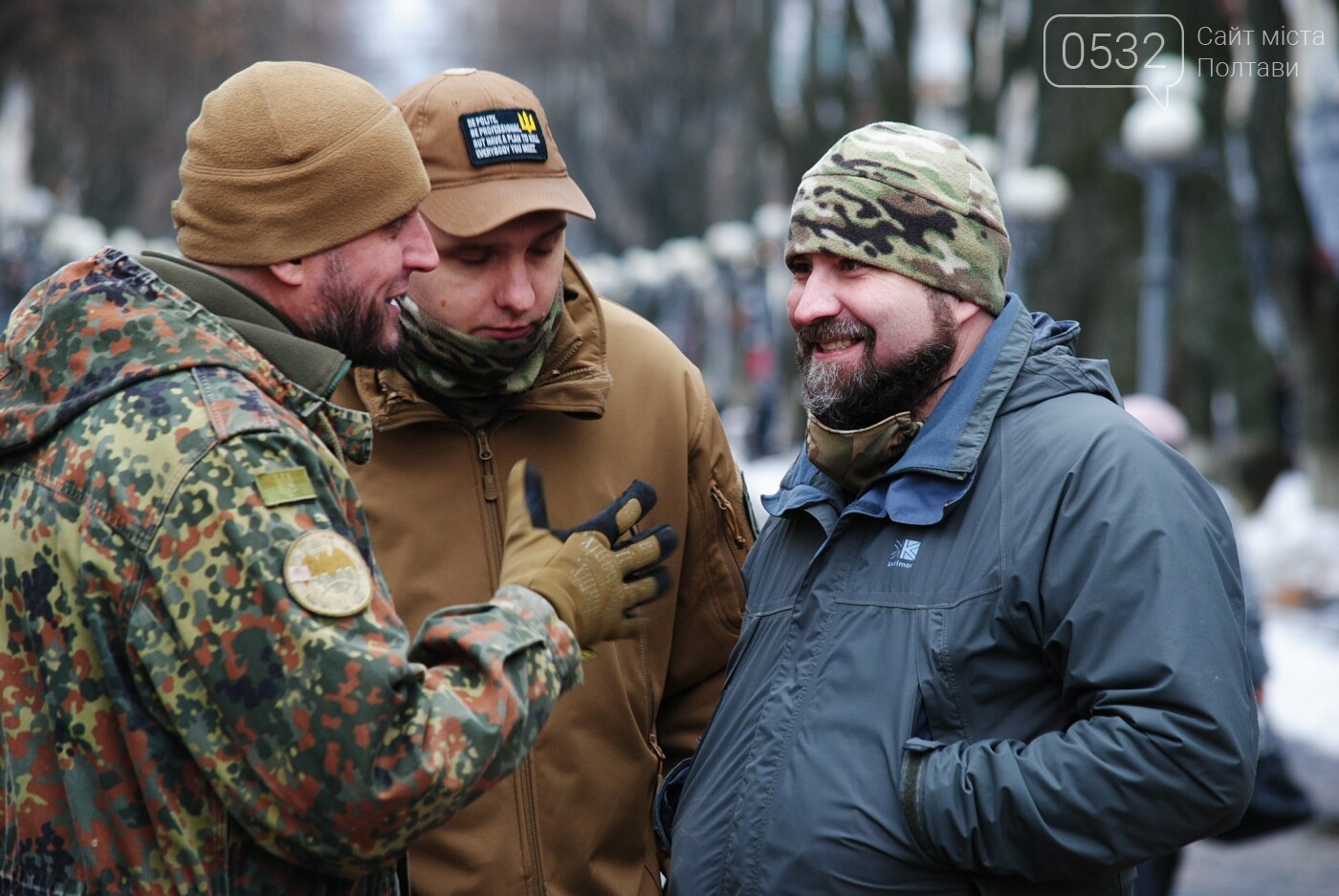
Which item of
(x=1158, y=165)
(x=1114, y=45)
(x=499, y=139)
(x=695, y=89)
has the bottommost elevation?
(x=695, y=89)

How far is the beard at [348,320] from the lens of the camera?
8.39 ft

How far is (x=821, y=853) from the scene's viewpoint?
8.96 ft

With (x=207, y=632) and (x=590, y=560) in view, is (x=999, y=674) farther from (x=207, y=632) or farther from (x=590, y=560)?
(x=207, y=632)

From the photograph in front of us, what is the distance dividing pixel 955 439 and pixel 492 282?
0.98 meters

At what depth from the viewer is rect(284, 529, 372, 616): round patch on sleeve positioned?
7.23 feet

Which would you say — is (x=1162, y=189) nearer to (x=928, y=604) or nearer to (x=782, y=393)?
(x=928, y=604)

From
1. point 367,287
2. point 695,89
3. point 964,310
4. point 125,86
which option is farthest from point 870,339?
point 695,89

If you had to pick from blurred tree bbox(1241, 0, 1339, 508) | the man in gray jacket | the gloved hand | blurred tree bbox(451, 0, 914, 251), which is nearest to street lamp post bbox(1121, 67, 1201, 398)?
blurred tree bbox(1241, 0, 1339, 508)

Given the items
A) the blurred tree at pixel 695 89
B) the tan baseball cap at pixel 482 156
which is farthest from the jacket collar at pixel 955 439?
the blurred tree at pixel 695 89

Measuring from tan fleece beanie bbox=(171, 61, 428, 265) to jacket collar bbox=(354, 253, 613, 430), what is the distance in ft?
2.31

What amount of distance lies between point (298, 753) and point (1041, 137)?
58.5ft

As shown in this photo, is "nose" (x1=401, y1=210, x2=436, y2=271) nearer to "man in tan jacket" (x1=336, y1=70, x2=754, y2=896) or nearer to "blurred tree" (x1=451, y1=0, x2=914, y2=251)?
"man in tan jacket" (x1=336, y1=70, x2=754, y2=896)

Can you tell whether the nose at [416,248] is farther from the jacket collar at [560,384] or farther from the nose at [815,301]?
the nose at [815,301]

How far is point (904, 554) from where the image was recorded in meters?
2.83
